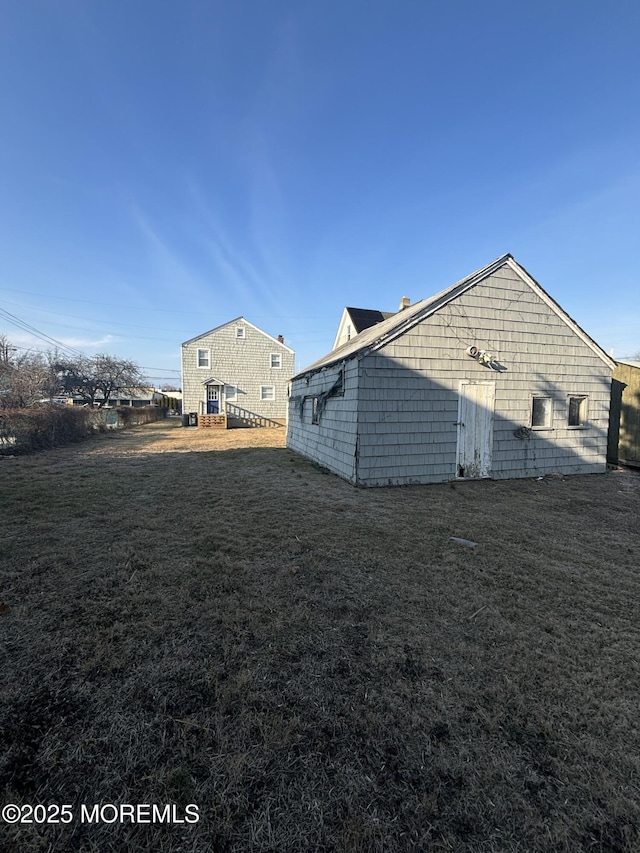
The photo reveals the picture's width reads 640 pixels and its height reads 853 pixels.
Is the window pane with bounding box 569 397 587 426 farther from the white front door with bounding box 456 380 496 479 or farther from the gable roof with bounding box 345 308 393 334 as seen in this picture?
the gable roof with bounding box 345 308 393 334

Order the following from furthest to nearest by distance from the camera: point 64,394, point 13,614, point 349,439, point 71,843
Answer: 1. point 64,394
2. point 349,439
3. point 13,614
4. point 71,843

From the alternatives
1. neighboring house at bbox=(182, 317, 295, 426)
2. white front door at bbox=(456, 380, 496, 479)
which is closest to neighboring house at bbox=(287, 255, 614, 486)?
white front door at bbox=(456, 380, 496, 479)

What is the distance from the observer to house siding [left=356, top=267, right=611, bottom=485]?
25.5 feet

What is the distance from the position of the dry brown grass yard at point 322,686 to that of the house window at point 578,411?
592 cm

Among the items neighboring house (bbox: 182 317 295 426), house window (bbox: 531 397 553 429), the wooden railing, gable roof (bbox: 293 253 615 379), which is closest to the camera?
gable roof (bbox: 293 253 615 379)

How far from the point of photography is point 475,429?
8516mm

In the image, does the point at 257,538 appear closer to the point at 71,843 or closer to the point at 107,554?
the point at 107,554

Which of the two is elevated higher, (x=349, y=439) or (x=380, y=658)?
(x=349, y=439)

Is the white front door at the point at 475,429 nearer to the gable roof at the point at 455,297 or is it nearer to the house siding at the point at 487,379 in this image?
the house siding at the point at 487,379

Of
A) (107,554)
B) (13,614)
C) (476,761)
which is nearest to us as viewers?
(476,761)

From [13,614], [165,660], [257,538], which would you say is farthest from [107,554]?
[165,660]

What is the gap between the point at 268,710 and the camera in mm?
2045

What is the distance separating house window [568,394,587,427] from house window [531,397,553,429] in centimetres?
80

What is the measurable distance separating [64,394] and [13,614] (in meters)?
29.4
